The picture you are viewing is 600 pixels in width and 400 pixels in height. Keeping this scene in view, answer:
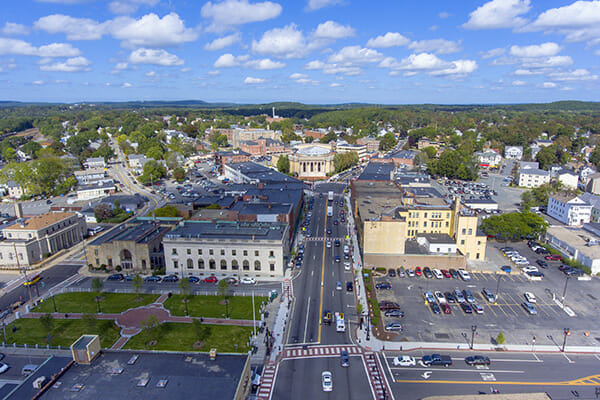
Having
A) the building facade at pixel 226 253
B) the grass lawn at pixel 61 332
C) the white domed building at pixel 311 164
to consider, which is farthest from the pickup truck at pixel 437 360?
the white domed building at pixel 311 164

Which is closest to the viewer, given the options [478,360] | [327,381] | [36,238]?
[327,381]

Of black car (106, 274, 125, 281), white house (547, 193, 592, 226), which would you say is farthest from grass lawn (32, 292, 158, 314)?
white house (547, 193, 592, 226)

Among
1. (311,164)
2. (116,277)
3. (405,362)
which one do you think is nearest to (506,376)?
(405,362)

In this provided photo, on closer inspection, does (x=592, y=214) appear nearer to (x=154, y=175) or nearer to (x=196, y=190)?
(x=196, y=190)

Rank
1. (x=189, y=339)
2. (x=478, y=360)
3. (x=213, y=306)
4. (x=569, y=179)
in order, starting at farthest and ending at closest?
(x=569, y=179)
(x=213, y=306)
(x=189, y=339)
(x=478, y=360)

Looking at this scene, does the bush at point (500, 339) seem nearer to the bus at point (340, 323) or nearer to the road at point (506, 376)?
the road at point (506, 376)

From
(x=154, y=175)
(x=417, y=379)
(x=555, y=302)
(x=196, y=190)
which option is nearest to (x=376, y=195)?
(x=555, y=302)

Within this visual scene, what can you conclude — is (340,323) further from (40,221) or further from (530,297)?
(40,221)
